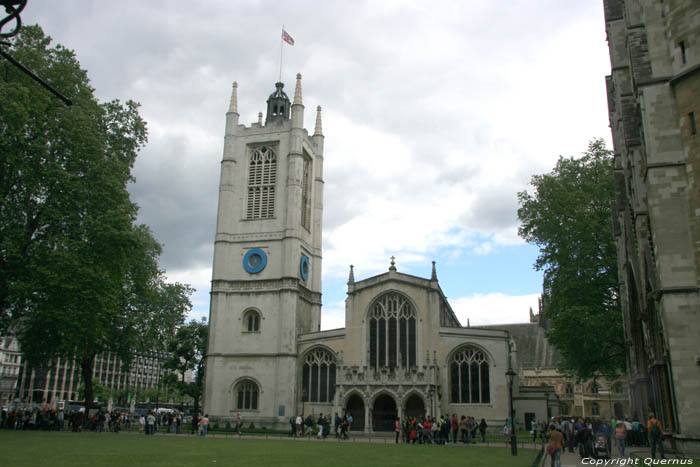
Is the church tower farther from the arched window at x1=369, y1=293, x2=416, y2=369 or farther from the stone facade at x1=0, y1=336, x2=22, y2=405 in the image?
the stone facade at x1=0, y1=336, x2=22, y2=405

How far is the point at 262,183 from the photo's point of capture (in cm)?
4662

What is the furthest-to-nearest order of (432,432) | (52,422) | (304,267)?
1. (304,267)
2. (52,422)
3. (432,432)

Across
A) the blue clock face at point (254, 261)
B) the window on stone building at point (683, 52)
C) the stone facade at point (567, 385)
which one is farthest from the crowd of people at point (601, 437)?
the stone facade at point (567, 385)

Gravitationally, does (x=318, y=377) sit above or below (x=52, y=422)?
above

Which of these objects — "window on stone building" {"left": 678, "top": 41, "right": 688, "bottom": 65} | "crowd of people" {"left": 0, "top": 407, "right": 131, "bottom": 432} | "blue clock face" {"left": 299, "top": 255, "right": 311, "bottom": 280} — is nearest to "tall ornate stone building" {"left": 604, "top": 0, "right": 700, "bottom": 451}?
"window on stone building" {"left": 678, "top": 41, "right": 688, "bottom": 65}

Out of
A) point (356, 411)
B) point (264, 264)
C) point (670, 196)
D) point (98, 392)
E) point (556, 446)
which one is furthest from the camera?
point (98, 392)

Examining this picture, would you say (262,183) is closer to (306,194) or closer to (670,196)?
(306,194)

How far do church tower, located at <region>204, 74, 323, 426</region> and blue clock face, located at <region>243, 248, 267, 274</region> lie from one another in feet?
0.26

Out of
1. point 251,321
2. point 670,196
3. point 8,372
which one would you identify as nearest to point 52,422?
point 251,321

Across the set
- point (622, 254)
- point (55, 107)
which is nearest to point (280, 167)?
point (55, 107)

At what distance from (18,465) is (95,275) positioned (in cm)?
1202

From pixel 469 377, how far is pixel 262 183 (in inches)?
875

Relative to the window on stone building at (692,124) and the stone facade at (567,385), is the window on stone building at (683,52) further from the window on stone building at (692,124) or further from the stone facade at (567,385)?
the stone facade at (567,385)

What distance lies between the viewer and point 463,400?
121ft
